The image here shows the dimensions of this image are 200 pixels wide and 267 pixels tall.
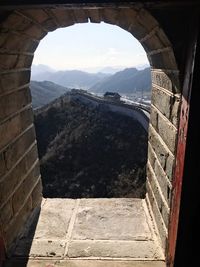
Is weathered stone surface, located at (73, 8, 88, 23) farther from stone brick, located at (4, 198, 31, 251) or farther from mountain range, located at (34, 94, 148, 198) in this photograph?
mountain range, located at (34, 94, 148, 198)

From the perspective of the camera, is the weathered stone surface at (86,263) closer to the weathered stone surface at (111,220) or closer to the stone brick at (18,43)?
the weathered stone surface at (111,220)

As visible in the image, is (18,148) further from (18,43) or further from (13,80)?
(18,43)

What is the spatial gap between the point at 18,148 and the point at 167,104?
5.27 feet

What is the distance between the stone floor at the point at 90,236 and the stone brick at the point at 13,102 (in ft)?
Result: 4.42

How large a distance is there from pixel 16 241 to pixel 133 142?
22540mm

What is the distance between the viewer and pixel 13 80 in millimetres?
3195

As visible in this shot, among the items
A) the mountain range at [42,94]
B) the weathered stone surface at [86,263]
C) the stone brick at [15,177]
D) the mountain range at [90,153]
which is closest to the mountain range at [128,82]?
the mountain range at [42,94]

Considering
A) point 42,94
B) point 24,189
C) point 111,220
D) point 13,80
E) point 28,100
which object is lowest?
point 42,94

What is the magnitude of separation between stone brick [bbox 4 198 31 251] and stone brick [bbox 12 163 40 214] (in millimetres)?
94

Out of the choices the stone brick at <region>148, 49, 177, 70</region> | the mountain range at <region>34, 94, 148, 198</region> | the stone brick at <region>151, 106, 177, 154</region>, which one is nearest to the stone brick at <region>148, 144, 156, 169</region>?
the stone brick at <region>151, 106, 177, 154</region>

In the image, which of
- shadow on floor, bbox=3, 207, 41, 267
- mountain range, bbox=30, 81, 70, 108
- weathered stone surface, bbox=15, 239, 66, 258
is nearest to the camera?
shadow on floor, bbox=3, 207, 41, 267

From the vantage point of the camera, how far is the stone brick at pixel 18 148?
3045 millimetres

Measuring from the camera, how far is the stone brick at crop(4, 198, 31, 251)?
308 centimetres

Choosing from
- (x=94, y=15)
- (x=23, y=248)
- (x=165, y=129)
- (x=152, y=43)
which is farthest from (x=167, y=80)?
(x=23, y=248)
